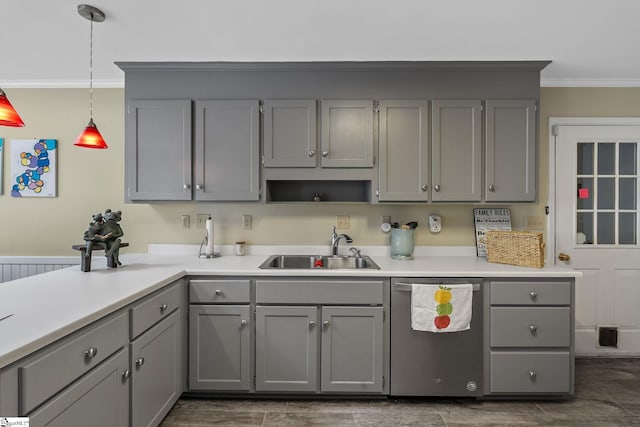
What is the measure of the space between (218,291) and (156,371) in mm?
560

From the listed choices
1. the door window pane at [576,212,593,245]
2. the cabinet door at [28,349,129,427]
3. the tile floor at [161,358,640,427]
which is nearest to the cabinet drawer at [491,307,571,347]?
the tile floor at [161,358,640,427]

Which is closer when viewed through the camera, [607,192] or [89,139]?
[89,139]

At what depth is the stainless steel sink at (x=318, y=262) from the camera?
8.75 ft

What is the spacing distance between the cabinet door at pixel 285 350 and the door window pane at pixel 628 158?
2898 mm

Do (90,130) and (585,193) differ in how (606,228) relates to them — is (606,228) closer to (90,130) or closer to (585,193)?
(585,193)

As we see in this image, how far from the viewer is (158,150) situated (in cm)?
255

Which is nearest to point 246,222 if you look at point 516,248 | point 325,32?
point 325,32

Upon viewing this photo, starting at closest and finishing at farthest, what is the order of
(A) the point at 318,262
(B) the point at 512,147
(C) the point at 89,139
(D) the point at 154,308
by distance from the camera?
(D) the point at 154,308 → (C) the point at 89,139 → (B) the point at 512,147 → (A) the point at 318,262

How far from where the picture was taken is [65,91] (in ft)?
9.56

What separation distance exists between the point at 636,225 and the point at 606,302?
2.32ft

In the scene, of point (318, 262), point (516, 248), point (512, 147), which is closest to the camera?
point (516, 248)

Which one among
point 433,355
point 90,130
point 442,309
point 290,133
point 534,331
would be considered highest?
point 290,133

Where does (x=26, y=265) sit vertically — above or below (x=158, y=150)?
below

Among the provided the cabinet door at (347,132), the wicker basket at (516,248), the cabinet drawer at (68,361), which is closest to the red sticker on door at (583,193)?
the wicker basket at (516,248)
